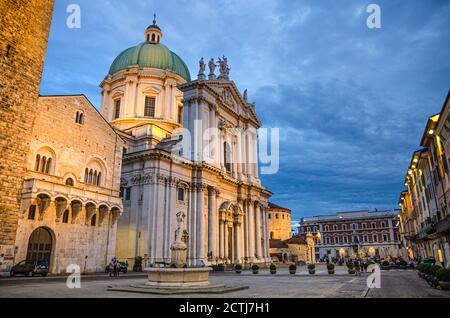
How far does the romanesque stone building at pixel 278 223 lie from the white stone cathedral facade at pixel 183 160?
91.9ft

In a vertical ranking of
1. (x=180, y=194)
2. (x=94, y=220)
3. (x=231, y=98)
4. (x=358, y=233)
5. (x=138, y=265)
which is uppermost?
(x=231, y=98)

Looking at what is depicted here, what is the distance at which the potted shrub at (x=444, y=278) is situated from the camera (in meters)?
14.6

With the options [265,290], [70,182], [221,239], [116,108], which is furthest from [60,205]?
[116,108]

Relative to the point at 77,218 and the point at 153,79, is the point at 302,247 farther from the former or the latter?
the point at 77,218

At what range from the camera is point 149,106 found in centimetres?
4728

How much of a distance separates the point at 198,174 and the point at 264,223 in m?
18.6

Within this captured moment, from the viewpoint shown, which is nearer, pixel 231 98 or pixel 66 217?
pixel 66 217

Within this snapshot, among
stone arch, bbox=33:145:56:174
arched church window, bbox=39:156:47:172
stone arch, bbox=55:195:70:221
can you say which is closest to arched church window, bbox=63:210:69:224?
stone arch, bbox=55:195:70:221

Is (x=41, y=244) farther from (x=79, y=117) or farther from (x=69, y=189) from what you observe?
(x=79, y=117)

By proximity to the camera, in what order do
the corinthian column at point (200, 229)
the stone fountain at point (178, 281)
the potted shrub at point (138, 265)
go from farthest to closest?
the corinthian column at point (200, 229), the potted shrub at point (138, 265), the stone fountain at point (178, 281)

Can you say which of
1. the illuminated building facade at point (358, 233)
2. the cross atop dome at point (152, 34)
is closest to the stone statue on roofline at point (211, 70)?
the cross atop dome at point (152, 34)

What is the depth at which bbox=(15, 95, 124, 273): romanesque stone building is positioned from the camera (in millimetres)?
22641

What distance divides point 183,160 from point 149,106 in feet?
43.4

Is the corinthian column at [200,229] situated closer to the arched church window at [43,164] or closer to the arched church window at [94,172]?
the arched church window at [94,172]
